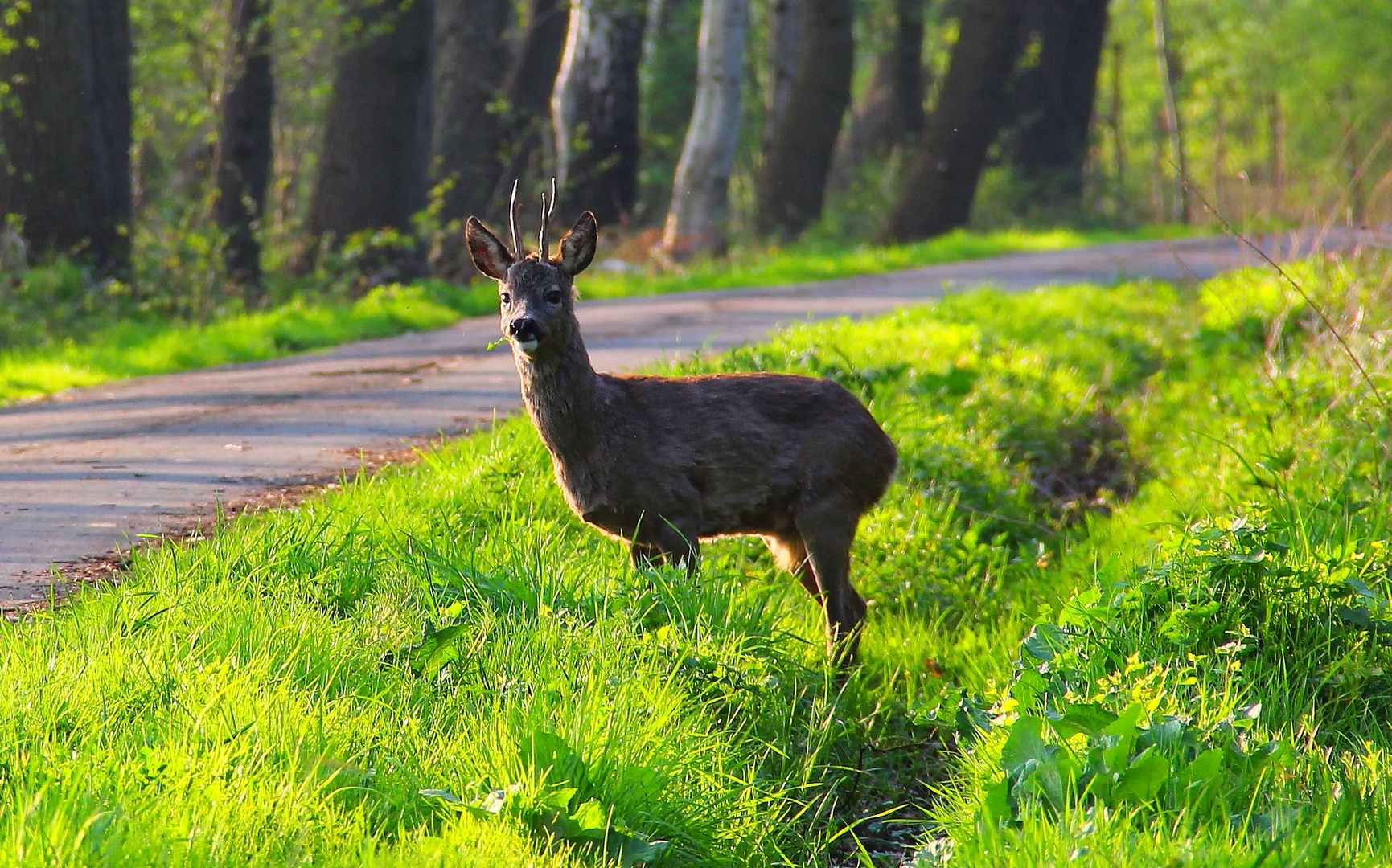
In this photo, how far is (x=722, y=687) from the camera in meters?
5.35

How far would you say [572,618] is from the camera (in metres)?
5.28

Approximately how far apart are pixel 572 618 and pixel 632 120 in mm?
18651

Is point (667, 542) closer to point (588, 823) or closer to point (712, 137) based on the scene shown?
point (588, 823)

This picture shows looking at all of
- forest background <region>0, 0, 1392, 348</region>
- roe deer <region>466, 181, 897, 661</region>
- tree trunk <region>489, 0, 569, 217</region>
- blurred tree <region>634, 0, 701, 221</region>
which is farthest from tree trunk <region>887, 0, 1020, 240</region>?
roe deer <region>466, 181, 897, 661</region>

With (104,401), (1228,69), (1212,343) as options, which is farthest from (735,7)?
(1228,69)

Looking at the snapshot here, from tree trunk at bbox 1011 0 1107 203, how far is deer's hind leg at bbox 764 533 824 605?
22.2 m

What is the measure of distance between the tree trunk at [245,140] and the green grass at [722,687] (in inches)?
360

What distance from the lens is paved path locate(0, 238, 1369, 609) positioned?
21.3 ft

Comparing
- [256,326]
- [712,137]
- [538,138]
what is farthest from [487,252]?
[538,138]

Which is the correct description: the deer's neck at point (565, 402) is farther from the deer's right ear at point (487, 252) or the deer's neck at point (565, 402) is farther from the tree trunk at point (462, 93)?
the tree trunk at point (462, 93)

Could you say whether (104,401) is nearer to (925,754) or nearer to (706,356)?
(706,356)

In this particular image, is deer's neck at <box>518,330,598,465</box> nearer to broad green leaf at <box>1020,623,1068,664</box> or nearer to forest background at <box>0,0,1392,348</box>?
broad green leaf at <box>1020,623,1068,664</box>

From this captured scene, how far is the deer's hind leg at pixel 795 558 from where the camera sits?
6594mm

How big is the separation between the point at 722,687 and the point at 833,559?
122 centimetres
